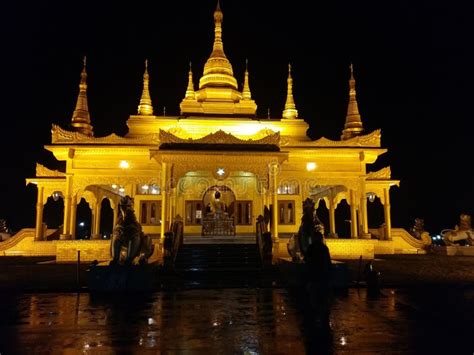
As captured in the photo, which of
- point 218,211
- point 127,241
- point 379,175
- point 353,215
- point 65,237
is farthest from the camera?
point 379,175

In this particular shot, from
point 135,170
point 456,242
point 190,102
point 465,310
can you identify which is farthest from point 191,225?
point 465,310

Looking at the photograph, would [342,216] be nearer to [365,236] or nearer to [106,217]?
[365,236]

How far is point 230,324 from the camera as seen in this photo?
7691mm

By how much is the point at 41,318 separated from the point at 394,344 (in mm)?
6218

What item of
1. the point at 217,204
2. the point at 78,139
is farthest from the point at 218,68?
the point at 78,139

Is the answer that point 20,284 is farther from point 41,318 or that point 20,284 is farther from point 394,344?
point 394,344

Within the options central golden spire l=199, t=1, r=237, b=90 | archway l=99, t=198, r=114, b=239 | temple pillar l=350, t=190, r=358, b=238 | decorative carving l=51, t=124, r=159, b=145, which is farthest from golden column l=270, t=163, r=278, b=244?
archway l=99, t=198, r=114, b=239

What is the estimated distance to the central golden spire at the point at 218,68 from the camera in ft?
103

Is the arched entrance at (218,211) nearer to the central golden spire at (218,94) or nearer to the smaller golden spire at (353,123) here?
the central golden spire at (218,94)

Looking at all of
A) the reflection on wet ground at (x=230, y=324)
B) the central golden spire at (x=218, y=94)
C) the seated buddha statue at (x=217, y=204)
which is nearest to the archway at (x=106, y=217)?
the central golden spire at (x=218, y=94)

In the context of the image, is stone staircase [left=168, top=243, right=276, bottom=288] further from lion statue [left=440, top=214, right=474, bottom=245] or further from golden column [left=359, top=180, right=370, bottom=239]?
lion statue [left=440, top=214, right=474, bottom=245]

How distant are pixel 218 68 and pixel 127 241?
2164 cm

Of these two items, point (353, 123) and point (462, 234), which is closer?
point (462, 234)

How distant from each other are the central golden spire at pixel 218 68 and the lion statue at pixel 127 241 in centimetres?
1945
